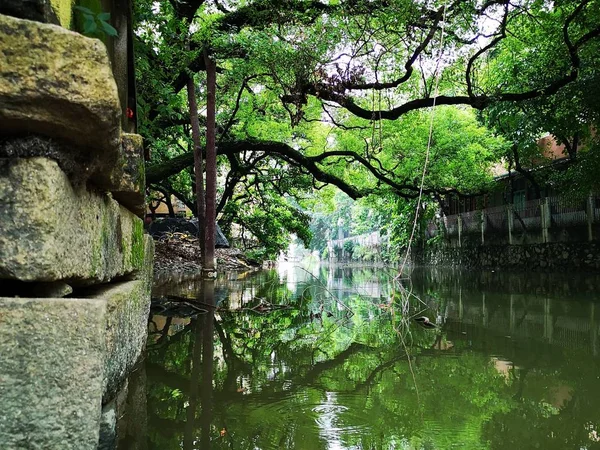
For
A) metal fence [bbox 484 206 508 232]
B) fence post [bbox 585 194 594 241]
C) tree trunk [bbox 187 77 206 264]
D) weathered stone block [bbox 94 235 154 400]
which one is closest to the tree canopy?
tree trunk [bbox 187 77 206 264]

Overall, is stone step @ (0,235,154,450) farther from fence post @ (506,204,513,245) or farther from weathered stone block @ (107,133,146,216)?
fence post @ (506,204,513,245)

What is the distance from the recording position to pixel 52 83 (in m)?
1.31

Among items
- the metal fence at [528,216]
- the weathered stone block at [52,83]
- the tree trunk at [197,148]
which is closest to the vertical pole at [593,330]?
the weathered stone block at [52,83]

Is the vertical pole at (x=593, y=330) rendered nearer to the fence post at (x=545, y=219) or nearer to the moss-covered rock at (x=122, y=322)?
the moss-covered rock at (x=122, y=322)

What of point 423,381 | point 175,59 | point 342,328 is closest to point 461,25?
point 175,59

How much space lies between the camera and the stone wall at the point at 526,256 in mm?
14508

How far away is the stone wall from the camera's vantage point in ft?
47.6

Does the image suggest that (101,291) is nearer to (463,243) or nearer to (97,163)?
(97,163)

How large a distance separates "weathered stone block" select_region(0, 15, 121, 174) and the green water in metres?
1.36

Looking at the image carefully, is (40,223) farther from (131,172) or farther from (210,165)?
(210,165)

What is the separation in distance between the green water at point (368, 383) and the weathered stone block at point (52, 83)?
1361 millimetres

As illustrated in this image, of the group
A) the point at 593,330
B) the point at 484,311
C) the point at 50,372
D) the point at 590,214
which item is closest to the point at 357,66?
the point at 484,311

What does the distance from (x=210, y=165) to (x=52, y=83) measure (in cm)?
852

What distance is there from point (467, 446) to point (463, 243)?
67.4 ft
